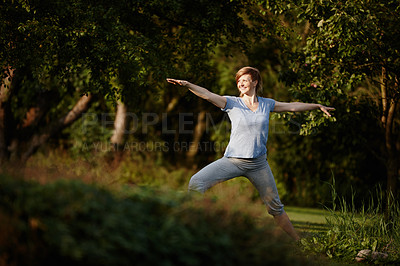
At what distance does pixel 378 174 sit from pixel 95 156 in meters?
7.79

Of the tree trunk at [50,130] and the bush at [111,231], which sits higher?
the tree trunk at [50,130]

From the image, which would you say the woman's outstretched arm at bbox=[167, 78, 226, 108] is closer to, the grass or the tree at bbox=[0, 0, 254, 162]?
the grass

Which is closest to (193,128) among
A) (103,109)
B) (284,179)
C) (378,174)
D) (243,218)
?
(103,109)

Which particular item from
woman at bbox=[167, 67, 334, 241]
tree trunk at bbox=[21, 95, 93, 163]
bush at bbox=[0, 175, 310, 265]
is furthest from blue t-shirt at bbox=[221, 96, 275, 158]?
tree trunk at bbox=[21, 95, 93, 163]

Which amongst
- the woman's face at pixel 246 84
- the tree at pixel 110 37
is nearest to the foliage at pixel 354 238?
the woman's face at pixel 246 84

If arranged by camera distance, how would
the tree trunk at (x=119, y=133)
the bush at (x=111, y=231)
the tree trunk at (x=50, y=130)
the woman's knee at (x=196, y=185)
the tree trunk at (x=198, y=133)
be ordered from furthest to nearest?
the tree trunk at (x=198, y=133) < the tree trunk at (x=119, y=133) < the tree trunk at (x=50, y=130) < the woman's knee at (x=196, y=185) < the bush at (x=111, y=231)

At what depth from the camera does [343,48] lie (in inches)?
286

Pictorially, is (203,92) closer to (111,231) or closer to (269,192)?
(269,192)

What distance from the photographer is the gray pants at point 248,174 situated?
536 cm

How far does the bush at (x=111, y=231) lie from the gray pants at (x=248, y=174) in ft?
6.00

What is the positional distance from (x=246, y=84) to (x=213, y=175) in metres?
1.15

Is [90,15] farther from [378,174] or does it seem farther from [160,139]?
[160,139]

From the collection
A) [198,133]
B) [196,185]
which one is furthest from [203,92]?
[198,133]

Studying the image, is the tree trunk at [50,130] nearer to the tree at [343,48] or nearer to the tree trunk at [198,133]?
the tree at [343,48]
